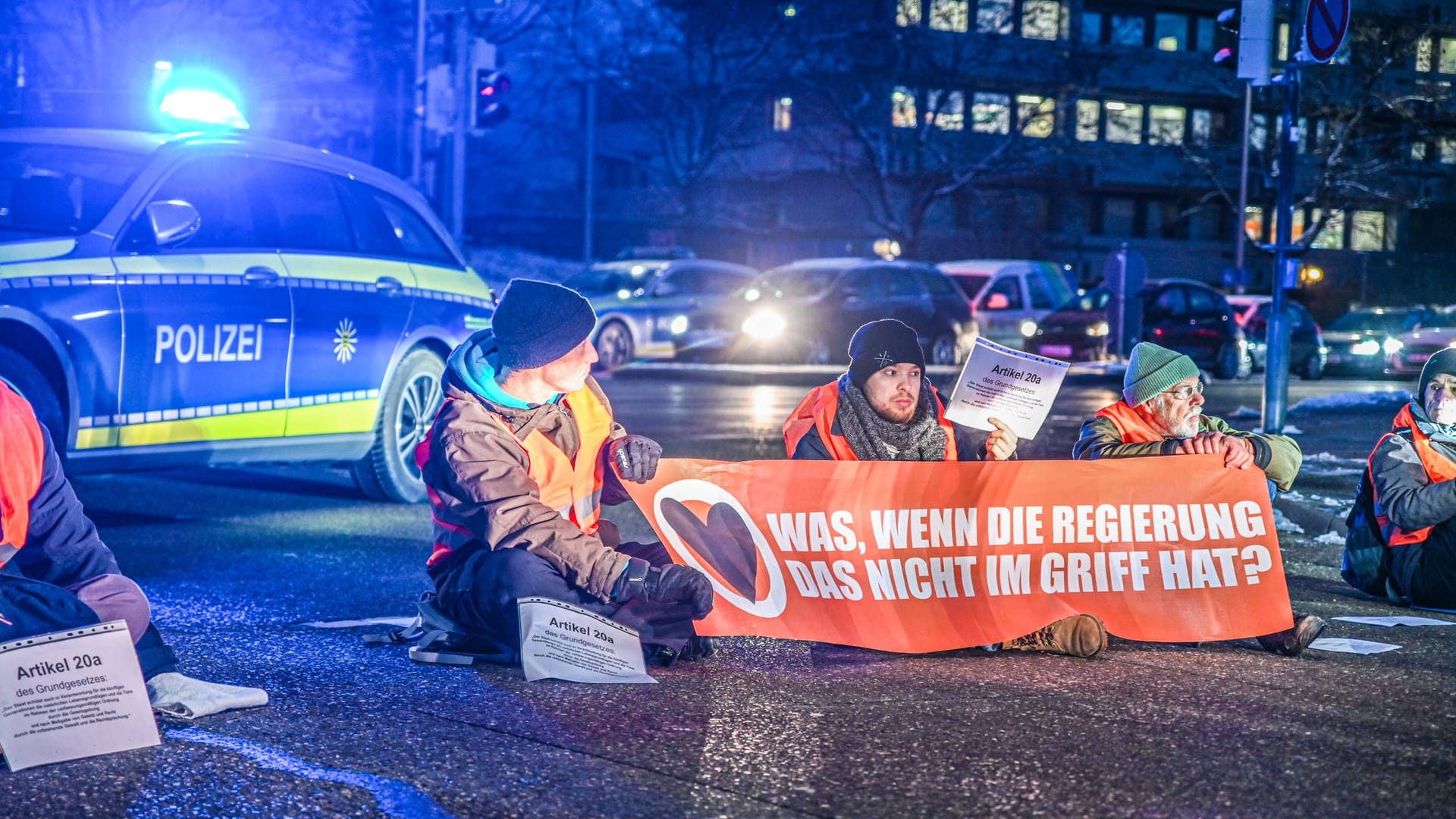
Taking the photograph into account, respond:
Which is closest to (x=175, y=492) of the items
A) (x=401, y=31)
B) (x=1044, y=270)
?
(x=1044, y=270)

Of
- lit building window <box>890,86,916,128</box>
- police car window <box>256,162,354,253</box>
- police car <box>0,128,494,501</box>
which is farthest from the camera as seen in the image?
lit building window <box>890,86,916,128</box>

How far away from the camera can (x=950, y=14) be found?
51656 millimetres

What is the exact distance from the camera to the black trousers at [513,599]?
16.9ft

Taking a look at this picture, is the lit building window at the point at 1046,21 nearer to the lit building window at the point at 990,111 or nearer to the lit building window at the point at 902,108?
the lit building window at the point at 990,111

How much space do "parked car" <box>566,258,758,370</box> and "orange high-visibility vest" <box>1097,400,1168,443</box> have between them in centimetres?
1841

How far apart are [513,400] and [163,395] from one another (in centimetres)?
328

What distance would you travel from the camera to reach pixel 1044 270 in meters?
30.7

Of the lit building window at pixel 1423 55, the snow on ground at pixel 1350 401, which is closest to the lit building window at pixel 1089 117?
the lit building window at pixel 1423 55

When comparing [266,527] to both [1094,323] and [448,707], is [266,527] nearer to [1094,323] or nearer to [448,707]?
[448,707]

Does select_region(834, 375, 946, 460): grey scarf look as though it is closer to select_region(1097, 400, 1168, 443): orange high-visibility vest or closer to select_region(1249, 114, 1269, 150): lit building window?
select_region(1097, 400, 1168, 443): orange high-visibility vest

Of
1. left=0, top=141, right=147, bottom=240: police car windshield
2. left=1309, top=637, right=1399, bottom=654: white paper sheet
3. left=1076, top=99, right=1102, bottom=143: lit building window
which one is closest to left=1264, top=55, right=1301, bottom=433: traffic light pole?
left=1309, top=637, right=1399, bottom=654: white paper sheet

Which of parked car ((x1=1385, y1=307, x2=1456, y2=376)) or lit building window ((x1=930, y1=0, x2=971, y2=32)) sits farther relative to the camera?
lit building window ((x1=930, y1=0, x2=971, y2=32))

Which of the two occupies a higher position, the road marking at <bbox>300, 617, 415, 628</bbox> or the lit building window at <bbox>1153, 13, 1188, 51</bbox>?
the lit building window at <bbox>1153, 13, 1188, 51</bbox>

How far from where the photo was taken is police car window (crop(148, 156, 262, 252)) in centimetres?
A: 831
